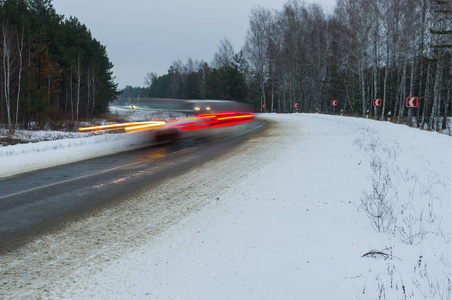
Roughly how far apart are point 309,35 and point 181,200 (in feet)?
157

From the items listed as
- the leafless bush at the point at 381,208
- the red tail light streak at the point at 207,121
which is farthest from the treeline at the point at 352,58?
the leafless bush at the point at 381,208

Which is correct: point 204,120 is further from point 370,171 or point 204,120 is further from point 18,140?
point 370,171

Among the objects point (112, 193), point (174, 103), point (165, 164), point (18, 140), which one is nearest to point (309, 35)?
point (174, 103)

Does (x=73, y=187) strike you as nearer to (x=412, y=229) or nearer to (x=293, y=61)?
(x=412, y=229)

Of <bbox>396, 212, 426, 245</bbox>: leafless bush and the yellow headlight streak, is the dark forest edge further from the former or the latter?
<bbox>396, 212, 426, 245</bbox>: leafless bush

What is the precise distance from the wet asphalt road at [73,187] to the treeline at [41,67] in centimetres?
1794

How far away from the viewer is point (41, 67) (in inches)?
1216

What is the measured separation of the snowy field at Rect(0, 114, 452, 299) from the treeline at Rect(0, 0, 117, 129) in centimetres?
2280

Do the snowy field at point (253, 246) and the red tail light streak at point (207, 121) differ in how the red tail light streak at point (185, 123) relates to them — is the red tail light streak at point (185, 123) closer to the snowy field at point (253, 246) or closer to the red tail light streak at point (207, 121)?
→ the red tail light streak at point (207, 121)

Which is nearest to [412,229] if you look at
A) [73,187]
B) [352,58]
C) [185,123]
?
[73,187]

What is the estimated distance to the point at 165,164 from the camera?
946 cm

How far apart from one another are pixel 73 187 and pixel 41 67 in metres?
29.3

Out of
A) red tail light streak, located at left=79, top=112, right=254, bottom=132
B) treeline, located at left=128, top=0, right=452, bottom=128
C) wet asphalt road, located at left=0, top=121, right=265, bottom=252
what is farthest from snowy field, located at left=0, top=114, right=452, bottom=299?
treeline, located at left=128, top=0, right=452, bottom=128

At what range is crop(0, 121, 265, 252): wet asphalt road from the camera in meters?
4.66
